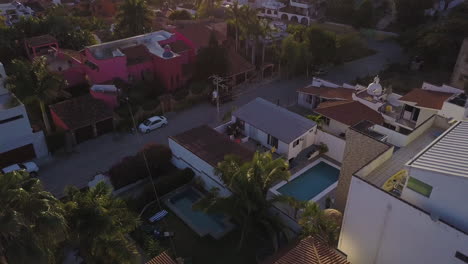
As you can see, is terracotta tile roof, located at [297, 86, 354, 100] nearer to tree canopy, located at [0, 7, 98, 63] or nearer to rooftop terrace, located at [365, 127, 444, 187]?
rooftop terrace, located at [365, 127, 444, 187]

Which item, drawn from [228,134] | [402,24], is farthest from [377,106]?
[402,24]

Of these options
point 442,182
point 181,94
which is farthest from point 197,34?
point 442,182

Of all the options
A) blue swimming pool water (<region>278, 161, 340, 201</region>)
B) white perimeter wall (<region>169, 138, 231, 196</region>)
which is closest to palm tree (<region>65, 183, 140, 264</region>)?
white perimeter wall (<region>169, 138, 231, 196</region>)

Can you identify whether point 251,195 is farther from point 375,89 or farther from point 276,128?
point 375,89

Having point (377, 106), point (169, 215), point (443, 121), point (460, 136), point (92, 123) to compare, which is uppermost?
point (460, 136)

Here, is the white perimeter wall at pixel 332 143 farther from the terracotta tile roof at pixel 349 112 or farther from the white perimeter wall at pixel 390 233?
the white perimeter wall at pixel 390 233

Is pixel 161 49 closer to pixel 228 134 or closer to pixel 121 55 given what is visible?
pixel 121 55

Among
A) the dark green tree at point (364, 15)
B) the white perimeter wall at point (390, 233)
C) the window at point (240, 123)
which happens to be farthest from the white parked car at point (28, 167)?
the dark green tree at point (364, 15)
